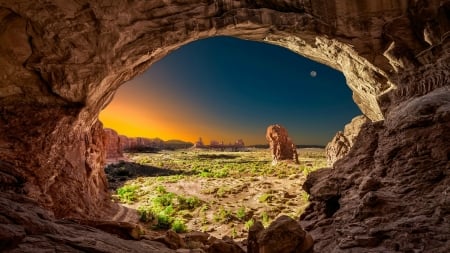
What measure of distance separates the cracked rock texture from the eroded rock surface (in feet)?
0.11

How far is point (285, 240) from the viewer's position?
767 cm

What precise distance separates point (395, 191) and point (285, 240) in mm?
3294

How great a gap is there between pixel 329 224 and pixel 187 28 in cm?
1191

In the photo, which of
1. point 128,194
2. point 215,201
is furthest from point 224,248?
point 128,194

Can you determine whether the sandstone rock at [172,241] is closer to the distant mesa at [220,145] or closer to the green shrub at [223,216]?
the green shrub at [223,216]

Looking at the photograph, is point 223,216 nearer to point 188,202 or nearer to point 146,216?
point 188,202

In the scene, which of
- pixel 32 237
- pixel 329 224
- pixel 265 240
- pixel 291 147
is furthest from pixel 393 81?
pixel 291 147

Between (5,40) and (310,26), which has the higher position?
(310,26)

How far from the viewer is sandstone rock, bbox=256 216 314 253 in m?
7.63

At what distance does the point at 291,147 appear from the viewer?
5281 centimetres

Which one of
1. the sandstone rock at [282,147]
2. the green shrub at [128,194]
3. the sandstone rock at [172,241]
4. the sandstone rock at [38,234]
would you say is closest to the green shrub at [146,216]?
the green shrub at [128,194]

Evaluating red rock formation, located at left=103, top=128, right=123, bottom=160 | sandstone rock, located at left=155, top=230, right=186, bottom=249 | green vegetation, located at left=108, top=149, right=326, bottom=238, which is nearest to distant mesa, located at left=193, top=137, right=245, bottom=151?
red rock formation, located at left=103, top=128, right=123, bottom=160

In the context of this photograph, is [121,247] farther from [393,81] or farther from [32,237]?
[393,81]

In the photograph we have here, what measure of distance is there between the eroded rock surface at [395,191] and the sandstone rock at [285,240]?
0.79 metres
